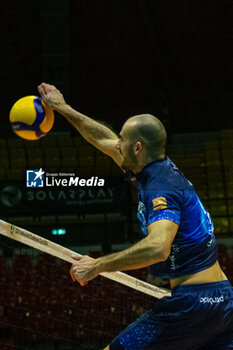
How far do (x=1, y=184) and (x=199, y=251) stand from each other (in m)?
7.06

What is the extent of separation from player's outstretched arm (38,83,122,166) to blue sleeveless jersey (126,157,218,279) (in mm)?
632

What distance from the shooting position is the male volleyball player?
230 cm

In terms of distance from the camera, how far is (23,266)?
7191 millimetres

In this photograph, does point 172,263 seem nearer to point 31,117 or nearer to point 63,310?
point 31,117

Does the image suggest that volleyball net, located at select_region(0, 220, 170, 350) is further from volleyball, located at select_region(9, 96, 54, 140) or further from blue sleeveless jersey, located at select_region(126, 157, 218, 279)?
blue sleeveless jersey, located at select_region(126, 157, 218, 279)

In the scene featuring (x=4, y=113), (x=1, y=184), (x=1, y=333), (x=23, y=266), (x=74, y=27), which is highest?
(x=74, y=27)

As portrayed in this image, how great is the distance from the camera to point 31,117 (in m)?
3.09

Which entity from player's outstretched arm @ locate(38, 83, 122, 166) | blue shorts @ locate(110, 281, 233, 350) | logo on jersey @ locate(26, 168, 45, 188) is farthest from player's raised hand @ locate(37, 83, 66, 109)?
logo on jersey @ locate(26, 168, 45, 188)

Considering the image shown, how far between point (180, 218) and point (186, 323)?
431mm

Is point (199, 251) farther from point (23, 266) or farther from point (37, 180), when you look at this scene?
point (37, 180)

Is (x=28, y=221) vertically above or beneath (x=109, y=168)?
beneath

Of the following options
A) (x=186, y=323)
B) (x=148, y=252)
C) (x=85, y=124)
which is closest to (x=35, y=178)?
(x=85, y=124)

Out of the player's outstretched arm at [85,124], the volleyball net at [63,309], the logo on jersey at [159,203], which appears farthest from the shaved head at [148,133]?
the volleyball net at [63,309]

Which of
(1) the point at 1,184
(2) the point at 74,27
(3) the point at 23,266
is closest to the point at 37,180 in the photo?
(1) the point at 1,184
